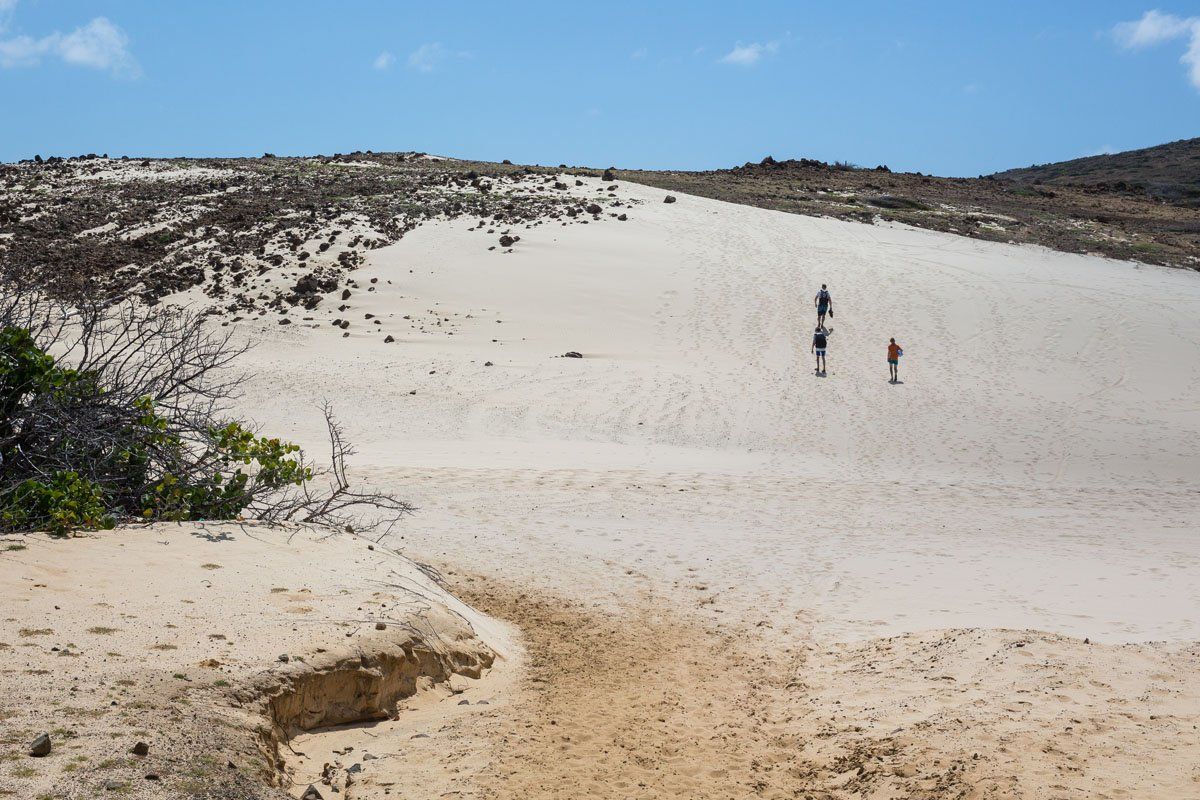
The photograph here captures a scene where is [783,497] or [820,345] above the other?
[820,345]

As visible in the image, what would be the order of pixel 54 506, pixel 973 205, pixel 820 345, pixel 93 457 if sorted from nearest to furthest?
pixel 54 506
pixel 93 457
pixel 820 345
pixel 973 205

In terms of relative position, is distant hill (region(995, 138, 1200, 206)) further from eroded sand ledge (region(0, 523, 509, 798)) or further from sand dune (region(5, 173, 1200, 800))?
eroded sand ledge (region(0, 523, 509, 798))

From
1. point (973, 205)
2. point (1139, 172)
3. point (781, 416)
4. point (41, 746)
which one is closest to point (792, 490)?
point (781, 416)

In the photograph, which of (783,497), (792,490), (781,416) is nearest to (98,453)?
(783,497)

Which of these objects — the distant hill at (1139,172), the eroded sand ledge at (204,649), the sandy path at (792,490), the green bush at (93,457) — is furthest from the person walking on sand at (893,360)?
the distant hill at (1139,172)

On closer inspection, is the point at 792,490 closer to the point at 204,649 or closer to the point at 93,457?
the point at 93,457

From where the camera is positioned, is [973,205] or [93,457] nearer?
[93,457]

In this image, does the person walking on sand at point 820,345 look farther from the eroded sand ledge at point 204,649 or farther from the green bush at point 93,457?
the green bush at point 93,457

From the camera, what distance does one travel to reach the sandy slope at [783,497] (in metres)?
6.25

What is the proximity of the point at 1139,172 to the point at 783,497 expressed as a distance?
6104cm

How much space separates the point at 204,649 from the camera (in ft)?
19.8

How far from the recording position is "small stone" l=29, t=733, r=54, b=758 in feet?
15.1

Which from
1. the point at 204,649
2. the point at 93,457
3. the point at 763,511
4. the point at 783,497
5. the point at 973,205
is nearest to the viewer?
the point at 204,649

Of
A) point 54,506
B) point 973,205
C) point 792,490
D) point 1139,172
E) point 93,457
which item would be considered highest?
point 1139,172
